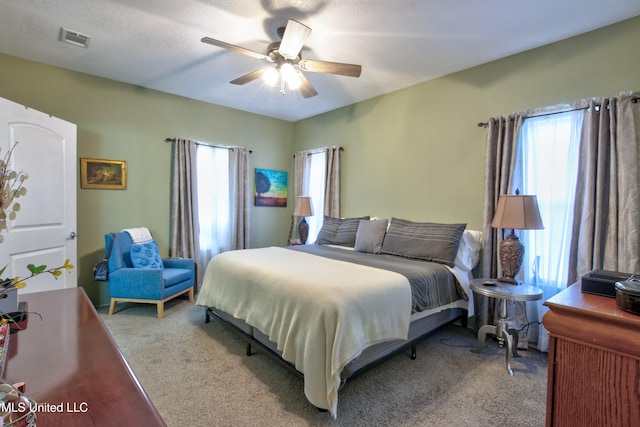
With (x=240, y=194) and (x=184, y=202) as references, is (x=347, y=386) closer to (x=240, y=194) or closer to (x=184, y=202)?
(x=184, y=202)

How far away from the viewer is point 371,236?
3.53m

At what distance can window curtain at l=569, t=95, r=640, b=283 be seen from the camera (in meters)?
2.27

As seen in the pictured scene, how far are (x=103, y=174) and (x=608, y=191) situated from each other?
5.13m

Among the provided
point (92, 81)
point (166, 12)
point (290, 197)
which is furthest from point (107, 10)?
point (290, 197)

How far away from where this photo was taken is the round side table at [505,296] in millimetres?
2301

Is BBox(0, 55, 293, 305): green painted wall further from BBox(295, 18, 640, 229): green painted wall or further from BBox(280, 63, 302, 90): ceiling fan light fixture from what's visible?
BBox(280, 63, 302, 90): ceiling fan light fixture

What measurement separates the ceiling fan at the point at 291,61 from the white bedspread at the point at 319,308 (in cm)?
164

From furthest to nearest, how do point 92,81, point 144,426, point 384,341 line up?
point 92,81 < point 384,341 < point 144,426

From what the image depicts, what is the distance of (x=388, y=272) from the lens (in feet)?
7.75

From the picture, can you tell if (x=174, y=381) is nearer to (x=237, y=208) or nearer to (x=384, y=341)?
(x=384, y=341)

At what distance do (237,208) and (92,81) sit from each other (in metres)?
2.39

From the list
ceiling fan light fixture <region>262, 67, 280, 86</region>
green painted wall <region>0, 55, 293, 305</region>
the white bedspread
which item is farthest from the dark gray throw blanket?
green painted wall <region>0, 55, 293, 305</region>

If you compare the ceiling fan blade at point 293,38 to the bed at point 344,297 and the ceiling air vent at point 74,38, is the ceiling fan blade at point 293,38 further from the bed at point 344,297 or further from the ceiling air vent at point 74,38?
the ceiling air vent at point 74,38

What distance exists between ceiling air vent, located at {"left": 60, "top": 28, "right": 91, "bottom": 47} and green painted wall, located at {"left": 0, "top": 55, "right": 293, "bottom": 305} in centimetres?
81
